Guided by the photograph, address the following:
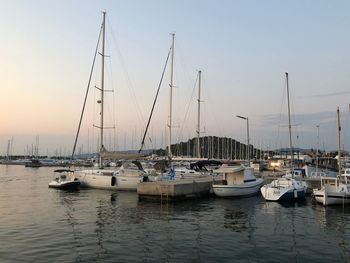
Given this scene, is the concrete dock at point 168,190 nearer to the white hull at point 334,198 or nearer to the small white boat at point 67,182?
the white hull at point 334,198

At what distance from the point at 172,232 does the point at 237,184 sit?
18.2 m

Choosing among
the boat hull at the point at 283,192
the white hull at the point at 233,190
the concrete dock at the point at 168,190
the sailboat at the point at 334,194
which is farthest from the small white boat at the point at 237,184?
the sailboat at the point at 334,194

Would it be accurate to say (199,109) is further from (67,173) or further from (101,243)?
(101,243)

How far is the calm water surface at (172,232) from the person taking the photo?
Answer: 1672 cm

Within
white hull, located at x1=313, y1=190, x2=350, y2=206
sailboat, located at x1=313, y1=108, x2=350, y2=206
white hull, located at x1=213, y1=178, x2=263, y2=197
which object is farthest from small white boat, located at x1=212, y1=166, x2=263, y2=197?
white hull, located at x1=313, y1=190, x2=350, y2=206

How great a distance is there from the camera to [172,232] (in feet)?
70.6

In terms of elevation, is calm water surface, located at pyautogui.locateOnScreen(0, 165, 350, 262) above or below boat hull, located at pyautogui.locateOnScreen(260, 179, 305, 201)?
below

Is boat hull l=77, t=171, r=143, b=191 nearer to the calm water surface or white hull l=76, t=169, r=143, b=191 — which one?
white hull l=76, t=169, r=143, b=191

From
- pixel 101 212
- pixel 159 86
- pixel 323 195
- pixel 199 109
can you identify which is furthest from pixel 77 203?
pixel 199 109

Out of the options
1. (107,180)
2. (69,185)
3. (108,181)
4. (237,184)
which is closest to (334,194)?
(237,184)

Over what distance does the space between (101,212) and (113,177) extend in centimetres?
1621

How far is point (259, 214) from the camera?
28391 millimetres

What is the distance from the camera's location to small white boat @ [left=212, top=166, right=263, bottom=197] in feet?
122

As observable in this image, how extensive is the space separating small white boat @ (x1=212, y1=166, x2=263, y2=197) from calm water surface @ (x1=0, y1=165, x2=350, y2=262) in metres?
3.01
